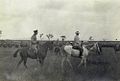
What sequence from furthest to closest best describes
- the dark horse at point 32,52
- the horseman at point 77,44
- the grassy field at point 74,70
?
the dark horse at point 32,52
the grassy field at point 74,70
the horseman at point 77,44

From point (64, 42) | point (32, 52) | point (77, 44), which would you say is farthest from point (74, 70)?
point (32, 52)

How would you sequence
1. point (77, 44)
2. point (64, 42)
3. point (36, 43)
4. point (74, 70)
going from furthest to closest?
point (64, 42) → point (36, 43) → point (74, 70) → point (77, 44)

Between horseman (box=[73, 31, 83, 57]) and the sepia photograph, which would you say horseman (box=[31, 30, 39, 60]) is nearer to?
the sepia photograph

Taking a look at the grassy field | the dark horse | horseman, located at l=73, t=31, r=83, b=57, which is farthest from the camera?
the dark horse

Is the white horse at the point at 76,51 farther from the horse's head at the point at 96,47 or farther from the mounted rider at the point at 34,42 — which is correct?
the mounted rider at the point at 34,42

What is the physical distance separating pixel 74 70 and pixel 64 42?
1.54m

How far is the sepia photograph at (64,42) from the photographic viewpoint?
61.8ft

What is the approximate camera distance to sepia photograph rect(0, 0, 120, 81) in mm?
18828

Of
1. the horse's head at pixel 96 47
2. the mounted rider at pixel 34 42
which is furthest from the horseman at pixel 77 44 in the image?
the mounted rider at pixel 34 42

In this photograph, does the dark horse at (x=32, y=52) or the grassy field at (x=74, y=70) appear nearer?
the grassy field at (x=74, y=70)

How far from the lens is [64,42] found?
1920cm

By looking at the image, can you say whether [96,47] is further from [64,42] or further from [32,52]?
[32,52]

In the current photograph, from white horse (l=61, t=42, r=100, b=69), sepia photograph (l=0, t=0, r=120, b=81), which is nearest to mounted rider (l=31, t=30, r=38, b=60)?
sepia photograph (l=0, t=0, r=120, b=81)

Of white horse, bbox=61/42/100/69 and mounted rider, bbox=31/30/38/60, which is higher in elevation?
mounted rider, bbox=31/30/38/60
